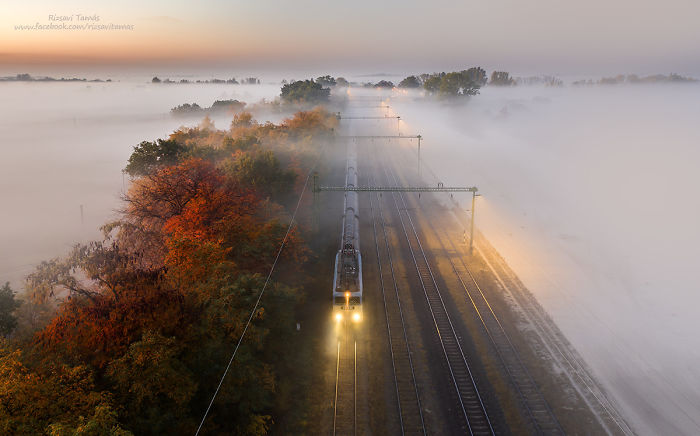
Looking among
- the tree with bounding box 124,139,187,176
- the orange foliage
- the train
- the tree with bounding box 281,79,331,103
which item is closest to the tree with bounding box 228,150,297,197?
the tree with bounding box 124,139,187,176

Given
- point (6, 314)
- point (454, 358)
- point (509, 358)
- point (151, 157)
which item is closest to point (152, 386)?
point (6, 314)

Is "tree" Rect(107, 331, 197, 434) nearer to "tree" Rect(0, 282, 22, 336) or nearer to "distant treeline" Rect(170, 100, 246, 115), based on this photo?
"tree" Rect(0, 282, 22, 336)

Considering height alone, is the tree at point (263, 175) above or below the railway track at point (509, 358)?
above

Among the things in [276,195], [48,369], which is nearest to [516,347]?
[48,369]

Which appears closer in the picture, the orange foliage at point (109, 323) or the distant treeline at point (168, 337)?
the distant treeline at point (168, 337)

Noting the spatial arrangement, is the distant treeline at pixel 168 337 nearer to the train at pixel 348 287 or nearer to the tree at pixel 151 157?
the train at pixel 348 287

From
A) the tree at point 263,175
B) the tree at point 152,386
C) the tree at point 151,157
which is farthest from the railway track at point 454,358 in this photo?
the tree at point 151,157
